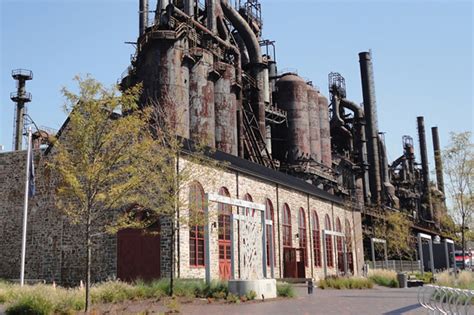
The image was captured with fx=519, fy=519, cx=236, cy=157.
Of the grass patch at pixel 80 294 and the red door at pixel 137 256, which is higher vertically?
the red door at pixel 137 256

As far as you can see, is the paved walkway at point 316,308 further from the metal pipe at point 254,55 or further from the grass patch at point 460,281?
the metal pipe at point 254,55

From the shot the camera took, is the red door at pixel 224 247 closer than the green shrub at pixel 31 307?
No

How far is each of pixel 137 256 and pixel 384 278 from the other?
13.1 metres

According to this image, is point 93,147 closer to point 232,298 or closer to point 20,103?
point 232,298

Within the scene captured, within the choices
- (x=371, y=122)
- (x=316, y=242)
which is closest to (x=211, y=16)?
(x=316, y=242)

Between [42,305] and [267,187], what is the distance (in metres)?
18.8

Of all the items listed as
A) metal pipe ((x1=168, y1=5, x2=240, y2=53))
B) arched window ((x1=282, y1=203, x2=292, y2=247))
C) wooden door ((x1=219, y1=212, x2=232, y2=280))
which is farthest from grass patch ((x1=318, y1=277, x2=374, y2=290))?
metal pipe ((x1=168, y1=5, x2=240, y2=53))

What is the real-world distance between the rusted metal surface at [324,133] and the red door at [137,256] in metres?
32.4

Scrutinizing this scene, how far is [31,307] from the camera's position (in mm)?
11484

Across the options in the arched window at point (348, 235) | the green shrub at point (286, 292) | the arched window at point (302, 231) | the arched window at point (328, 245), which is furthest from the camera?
the arched window at point (348, 235)

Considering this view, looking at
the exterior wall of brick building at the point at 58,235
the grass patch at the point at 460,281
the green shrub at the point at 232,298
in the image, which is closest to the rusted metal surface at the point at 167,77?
the exterior wall of brick building at the point at 58,235

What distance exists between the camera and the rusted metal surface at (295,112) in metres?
48.4

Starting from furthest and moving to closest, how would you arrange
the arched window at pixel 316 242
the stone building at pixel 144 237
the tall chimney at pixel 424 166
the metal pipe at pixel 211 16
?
the tall chimney at pixel 424 166 → the metal pipe at pixel 211 16 → the arched window at pixel 316 242 → the stone building at pixel 144 237

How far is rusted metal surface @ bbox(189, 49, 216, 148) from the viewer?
3291 cm
